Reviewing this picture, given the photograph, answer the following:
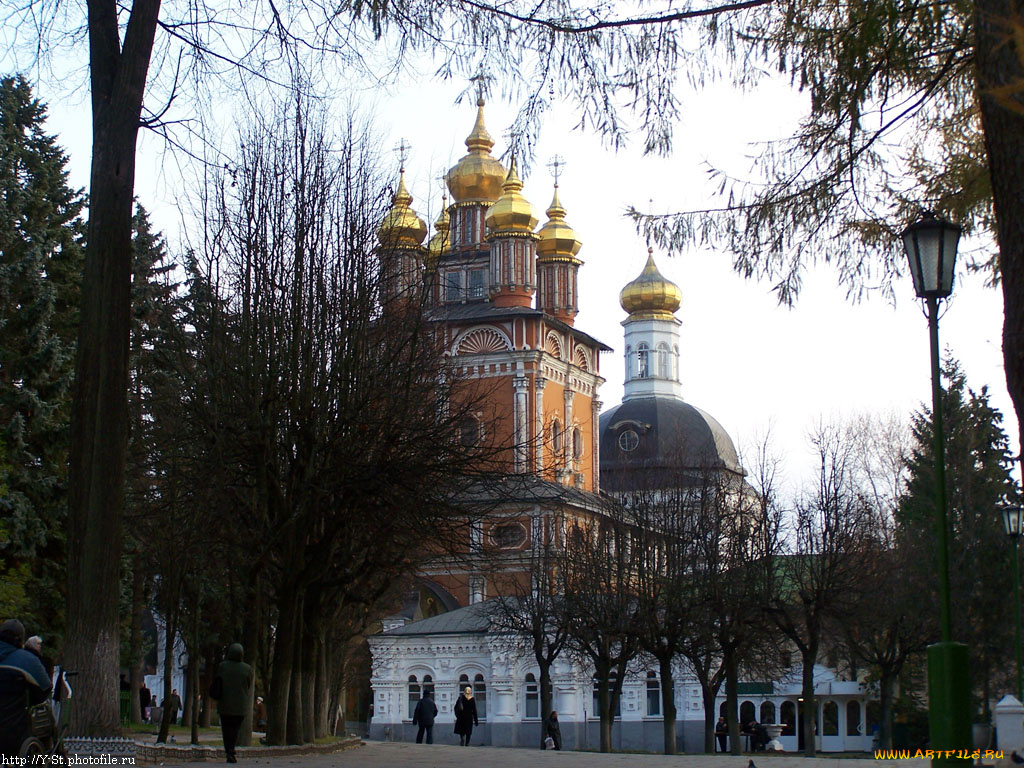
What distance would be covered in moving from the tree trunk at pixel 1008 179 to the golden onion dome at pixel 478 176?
55.6 meters

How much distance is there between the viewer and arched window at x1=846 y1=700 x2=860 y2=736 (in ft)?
152

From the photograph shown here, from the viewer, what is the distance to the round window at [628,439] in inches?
3009

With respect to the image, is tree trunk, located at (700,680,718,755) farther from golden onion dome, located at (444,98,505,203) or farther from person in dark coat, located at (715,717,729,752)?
golden onion dome, located at (444,98,505,203)

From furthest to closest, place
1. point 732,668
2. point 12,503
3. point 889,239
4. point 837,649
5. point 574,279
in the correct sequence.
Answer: point 574,279 → point 837,649 → point 732,668 → point 12,503 → point 889,239

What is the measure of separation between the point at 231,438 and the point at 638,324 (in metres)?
70.1

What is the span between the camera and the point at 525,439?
48531 mm

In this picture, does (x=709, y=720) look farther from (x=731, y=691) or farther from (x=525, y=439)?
(x=525, y=439)

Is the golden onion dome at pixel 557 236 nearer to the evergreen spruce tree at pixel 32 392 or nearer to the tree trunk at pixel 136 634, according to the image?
the tree trunk at pixel 136 634

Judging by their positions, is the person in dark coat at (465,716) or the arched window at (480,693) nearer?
the person in dark coat at (465,716)

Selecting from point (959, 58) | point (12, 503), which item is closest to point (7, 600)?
point (12, 503)

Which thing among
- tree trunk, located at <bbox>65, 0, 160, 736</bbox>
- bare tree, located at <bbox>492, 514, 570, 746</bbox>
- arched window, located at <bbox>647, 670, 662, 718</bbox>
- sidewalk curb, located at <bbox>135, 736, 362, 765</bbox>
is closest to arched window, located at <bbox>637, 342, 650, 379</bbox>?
arched window, located at <bbox>647, 670, 662, 718</bbox>

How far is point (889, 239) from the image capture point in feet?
35.0

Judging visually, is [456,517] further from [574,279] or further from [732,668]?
[574,279]

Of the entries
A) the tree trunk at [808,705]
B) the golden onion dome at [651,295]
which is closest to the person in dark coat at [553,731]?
the tree trunk at [808,705]
